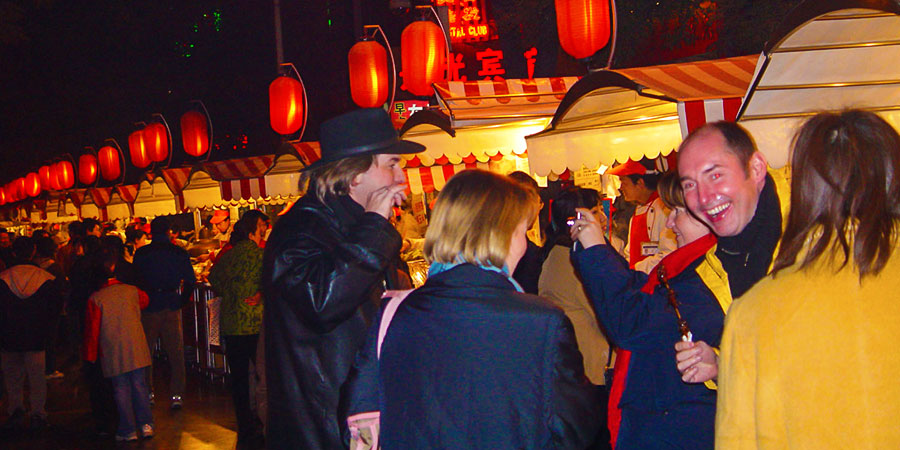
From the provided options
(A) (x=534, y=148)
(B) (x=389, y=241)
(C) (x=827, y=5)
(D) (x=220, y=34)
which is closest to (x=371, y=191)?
(B) (x=389, y=241)

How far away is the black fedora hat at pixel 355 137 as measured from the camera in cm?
346

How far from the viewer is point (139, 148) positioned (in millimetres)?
24875

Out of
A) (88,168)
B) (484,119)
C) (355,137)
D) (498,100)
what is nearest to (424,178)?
(498,100)

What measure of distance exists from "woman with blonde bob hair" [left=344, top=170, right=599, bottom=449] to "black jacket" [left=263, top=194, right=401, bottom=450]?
0.55 m

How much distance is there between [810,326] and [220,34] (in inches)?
1288

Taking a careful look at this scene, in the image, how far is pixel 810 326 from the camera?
78.2 inches

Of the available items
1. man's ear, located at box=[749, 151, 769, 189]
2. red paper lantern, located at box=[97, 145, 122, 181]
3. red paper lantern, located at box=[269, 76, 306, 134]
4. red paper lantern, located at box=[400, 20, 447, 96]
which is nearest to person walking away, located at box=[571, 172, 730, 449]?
man's ear, located at box=[749, 151, 769, 189]

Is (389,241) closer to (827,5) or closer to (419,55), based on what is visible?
(827,5)

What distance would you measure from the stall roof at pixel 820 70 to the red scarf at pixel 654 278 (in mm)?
2600

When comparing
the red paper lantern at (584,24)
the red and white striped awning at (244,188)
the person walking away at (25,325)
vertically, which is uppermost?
the red paper lantern at (584,24)

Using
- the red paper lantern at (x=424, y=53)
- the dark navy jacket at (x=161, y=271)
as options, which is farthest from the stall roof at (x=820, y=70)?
the red paper lantern at (x=424, y=53)

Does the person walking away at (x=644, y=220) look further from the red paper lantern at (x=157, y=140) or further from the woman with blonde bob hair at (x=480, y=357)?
the red paper lantern at (x=157, y=140)

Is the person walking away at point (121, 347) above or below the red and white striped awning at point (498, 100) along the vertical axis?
below

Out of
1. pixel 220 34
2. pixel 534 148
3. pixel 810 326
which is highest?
pixel 220 34
